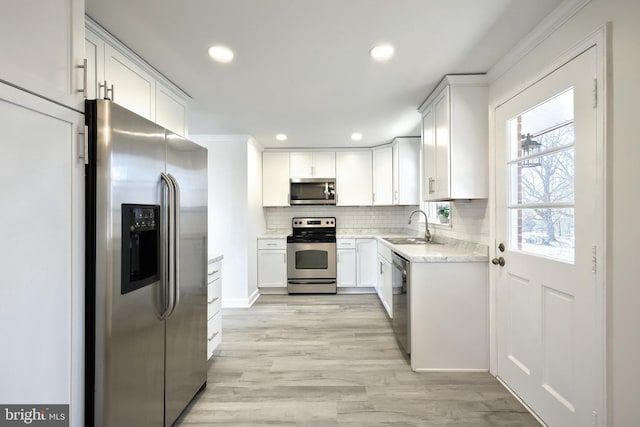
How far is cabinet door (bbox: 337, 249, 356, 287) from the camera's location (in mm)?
4449

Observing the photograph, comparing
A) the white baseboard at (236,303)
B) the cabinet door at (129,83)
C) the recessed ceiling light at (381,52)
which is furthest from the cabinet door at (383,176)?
the cabinet door at (129,83)

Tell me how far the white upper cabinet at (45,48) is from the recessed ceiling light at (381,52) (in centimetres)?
149

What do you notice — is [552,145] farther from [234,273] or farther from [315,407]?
[234,273]

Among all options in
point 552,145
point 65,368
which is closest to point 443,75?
point 552,145

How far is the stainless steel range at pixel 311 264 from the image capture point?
4.39 meters

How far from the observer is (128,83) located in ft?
6.10

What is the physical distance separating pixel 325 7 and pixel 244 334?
2.92 meters

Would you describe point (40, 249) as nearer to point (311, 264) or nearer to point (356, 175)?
point (311, 264)


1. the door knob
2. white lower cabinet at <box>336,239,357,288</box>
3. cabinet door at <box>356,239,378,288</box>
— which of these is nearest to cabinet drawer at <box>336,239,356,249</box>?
white lower cabinet at <box>336,239,357,288</box>

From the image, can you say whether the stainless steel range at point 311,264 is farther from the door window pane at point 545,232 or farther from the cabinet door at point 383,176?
the door window pane at point 545,232

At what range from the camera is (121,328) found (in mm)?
1180

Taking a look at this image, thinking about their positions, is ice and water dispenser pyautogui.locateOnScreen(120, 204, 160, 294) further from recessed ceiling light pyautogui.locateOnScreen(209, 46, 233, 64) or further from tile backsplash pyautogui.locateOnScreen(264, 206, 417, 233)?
tile backsplash pyautogui.locateOnScreen(264, 206, 417, 233)

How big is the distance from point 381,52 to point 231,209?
276cm

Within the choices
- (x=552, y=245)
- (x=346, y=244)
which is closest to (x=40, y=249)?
(x=552, y=245)
